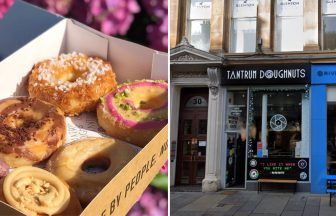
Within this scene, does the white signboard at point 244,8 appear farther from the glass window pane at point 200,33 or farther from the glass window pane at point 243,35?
the glass window pane at point 200,33

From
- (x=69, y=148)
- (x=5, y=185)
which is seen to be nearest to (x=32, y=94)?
(x=69, y=148)

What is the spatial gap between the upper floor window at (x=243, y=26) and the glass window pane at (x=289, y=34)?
75 cm

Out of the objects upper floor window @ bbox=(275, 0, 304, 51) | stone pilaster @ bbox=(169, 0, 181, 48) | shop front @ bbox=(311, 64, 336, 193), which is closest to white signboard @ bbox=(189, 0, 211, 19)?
stone pilaster @ bbox=(169, 0, 181, 48)

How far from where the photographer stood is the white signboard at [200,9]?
15498 mm

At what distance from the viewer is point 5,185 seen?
238 cm

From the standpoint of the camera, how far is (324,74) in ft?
46.2

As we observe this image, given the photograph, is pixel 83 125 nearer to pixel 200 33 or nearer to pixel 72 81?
pixel 72 81

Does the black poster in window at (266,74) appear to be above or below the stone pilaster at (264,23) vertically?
below

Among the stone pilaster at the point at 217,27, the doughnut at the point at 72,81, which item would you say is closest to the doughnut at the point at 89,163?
the doughnut at the point at 72,81

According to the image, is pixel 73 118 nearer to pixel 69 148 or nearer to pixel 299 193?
pixel 69 148

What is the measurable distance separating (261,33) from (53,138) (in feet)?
41.8

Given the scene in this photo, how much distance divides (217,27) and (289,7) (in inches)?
88.7

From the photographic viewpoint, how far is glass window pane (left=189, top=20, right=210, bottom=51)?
15.5 m

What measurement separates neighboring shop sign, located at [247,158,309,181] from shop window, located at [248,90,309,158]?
0.50 feet
